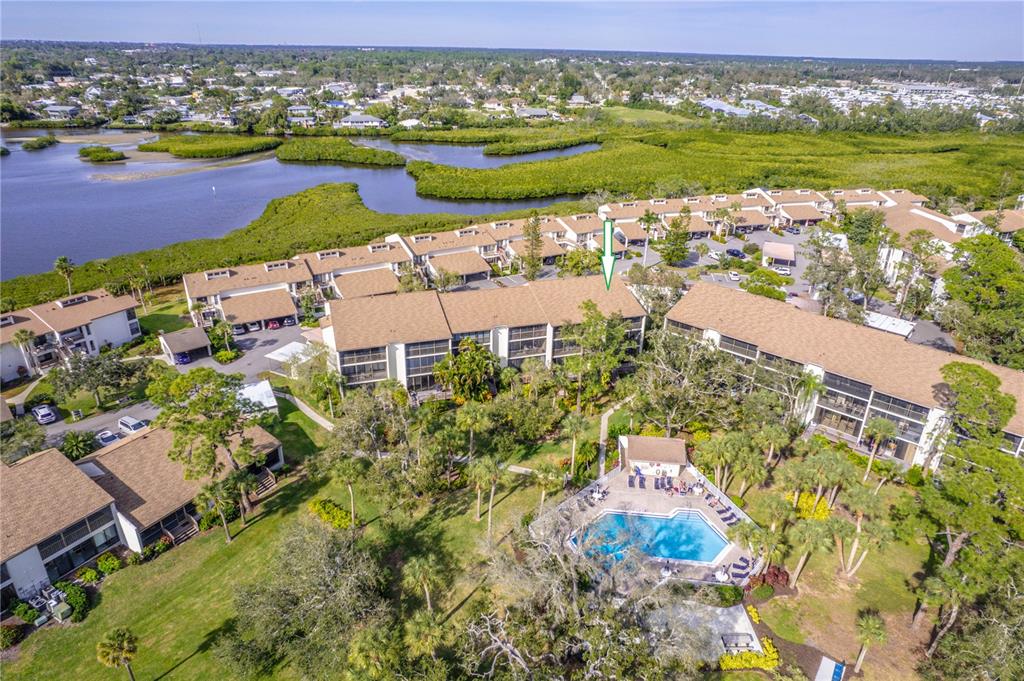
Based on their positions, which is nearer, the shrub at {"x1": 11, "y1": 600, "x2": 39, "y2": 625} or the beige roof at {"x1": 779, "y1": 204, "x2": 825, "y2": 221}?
the shrub at {"x1": 11, "y1": 600, "x2": 39, "y2": 625}

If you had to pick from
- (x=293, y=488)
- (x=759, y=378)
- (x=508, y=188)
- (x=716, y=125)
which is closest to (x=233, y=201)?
(x=508, y=188)

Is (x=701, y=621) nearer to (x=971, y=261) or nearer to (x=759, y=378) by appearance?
(x=759, y=378)

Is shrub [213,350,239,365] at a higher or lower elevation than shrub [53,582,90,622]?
higher

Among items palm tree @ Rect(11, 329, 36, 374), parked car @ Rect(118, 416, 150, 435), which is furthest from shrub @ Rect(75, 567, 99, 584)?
palm tree @ Rect(11, 329, 36, 374)

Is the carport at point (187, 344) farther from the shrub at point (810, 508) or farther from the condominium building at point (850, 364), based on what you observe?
the shrub at point (810, 508)

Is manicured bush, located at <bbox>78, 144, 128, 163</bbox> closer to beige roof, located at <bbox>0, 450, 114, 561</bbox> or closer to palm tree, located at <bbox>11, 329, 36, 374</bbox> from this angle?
palm tree, located at <bbox>11, 329, 36, 374</bbox>

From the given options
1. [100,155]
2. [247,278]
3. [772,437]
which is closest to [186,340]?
[247,278]

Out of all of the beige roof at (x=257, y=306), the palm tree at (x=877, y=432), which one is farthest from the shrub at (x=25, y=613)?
the palm tree at (x=877, y=432)
